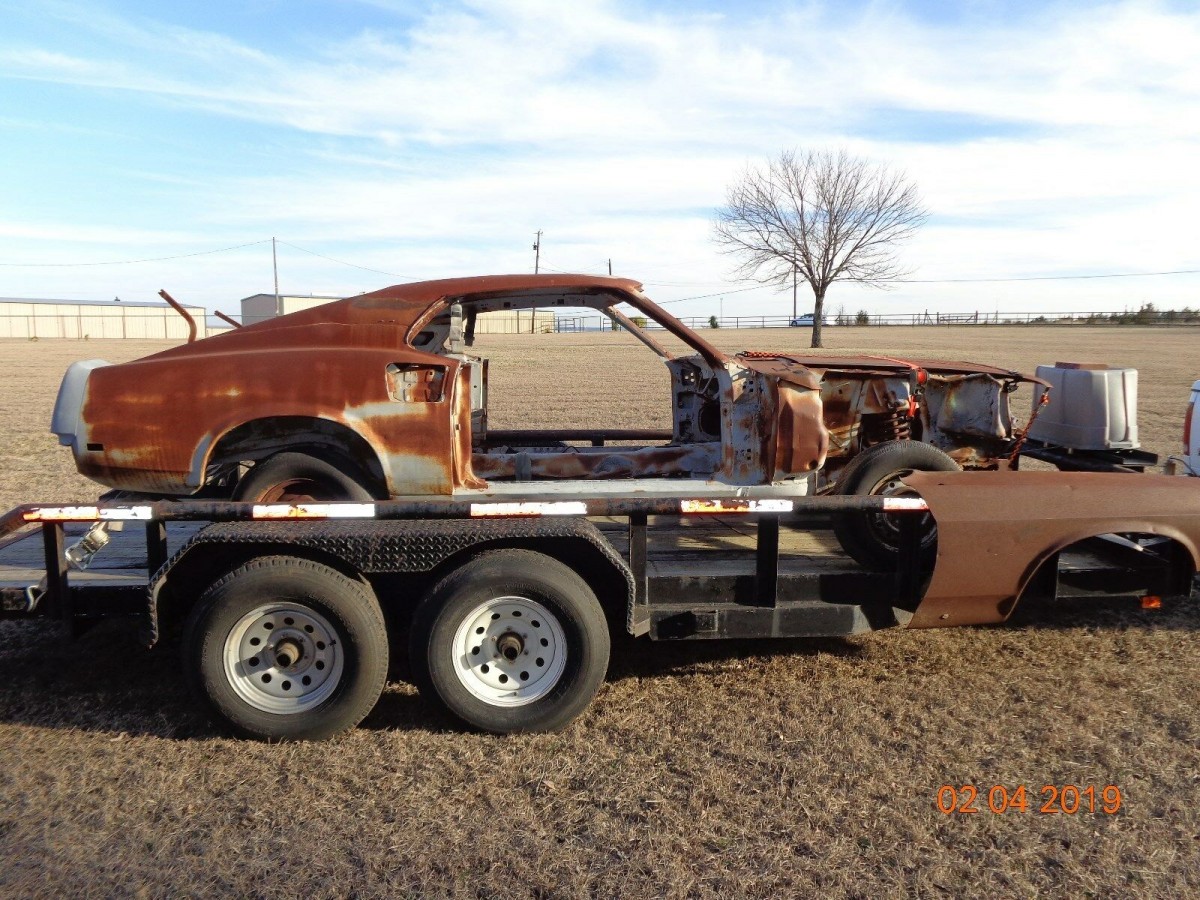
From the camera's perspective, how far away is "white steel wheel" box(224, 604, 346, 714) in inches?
142

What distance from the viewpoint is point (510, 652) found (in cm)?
372

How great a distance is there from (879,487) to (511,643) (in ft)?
7.30

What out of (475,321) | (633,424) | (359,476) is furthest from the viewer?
(633,424)

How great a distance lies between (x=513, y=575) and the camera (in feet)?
11.8

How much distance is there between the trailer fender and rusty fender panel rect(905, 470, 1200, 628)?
1.34m

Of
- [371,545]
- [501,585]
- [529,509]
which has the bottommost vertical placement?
[501,585]

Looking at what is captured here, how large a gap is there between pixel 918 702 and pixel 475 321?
362 centimetres

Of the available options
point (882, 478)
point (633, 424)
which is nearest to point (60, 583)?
point (882, 478)

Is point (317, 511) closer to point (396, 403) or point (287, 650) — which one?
point (287, 650)

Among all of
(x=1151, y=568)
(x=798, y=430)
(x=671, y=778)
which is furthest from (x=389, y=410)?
(x=1151, y=568)

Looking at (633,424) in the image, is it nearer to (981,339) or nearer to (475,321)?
(475,321)
